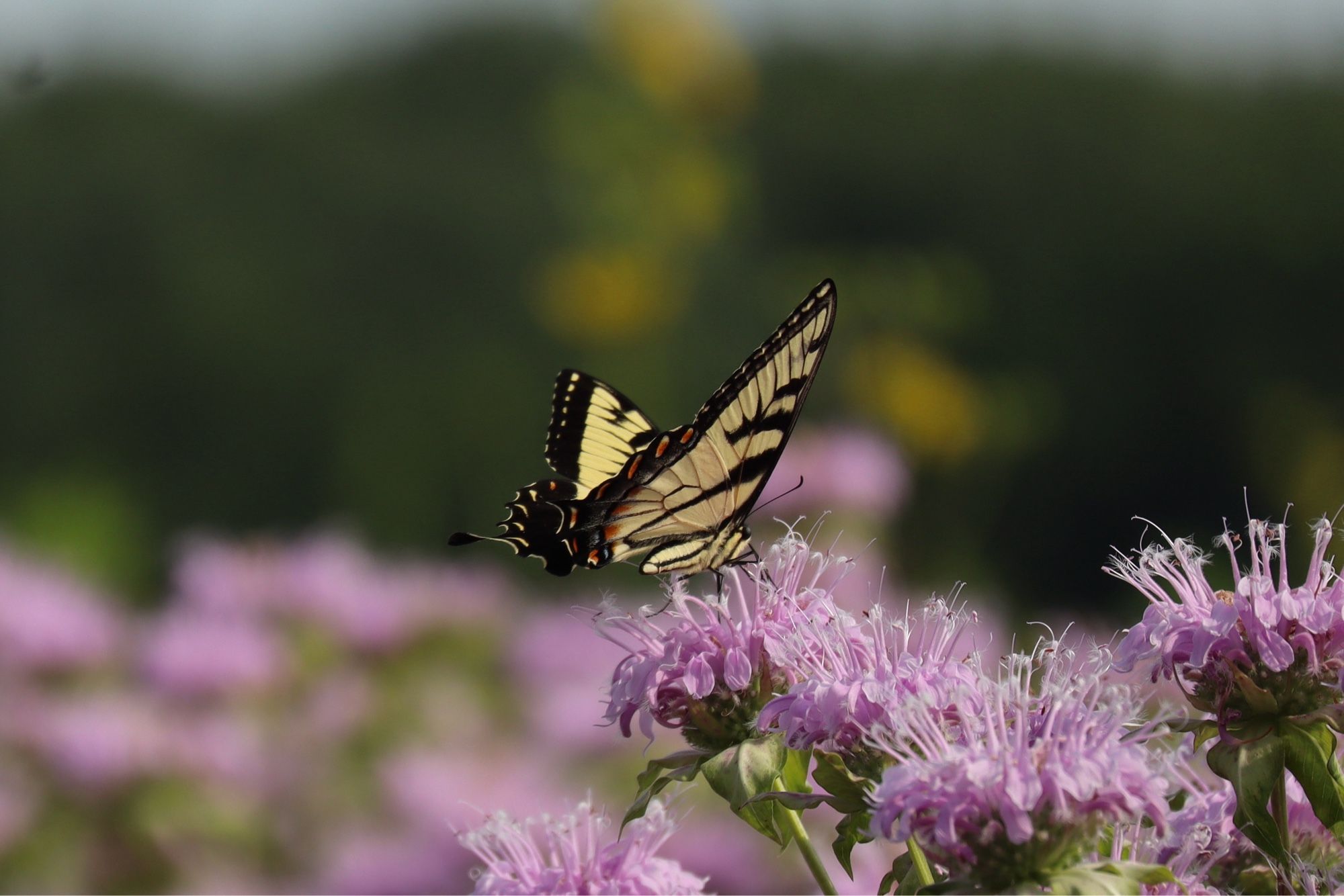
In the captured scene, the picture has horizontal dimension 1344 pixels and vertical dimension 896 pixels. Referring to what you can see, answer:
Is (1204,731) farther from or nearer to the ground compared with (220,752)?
farther from the ground

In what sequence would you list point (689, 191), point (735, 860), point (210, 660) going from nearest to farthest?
point (735, 860), point (210, 660), point (689, 191)

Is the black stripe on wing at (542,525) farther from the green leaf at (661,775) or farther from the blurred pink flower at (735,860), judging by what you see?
the green leaf at (661,775)

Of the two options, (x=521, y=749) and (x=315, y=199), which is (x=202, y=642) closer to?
(x=521, y=749)

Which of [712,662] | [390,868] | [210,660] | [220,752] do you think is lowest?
[390,868]

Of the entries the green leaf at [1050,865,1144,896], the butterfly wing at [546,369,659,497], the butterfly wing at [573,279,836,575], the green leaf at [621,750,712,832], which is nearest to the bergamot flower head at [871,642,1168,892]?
the green leaf at [1050,865,1144,896]

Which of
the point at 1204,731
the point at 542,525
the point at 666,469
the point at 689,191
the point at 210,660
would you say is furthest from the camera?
the point at 689,191

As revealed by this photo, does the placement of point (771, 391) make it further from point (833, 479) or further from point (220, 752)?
point (833, 479)

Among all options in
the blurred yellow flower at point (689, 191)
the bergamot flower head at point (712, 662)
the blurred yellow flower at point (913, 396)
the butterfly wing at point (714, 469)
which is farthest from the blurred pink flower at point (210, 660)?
the blurred yellow flower at point (689, 191)

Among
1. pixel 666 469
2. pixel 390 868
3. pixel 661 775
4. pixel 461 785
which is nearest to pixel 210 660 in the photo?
pixel 461 785
